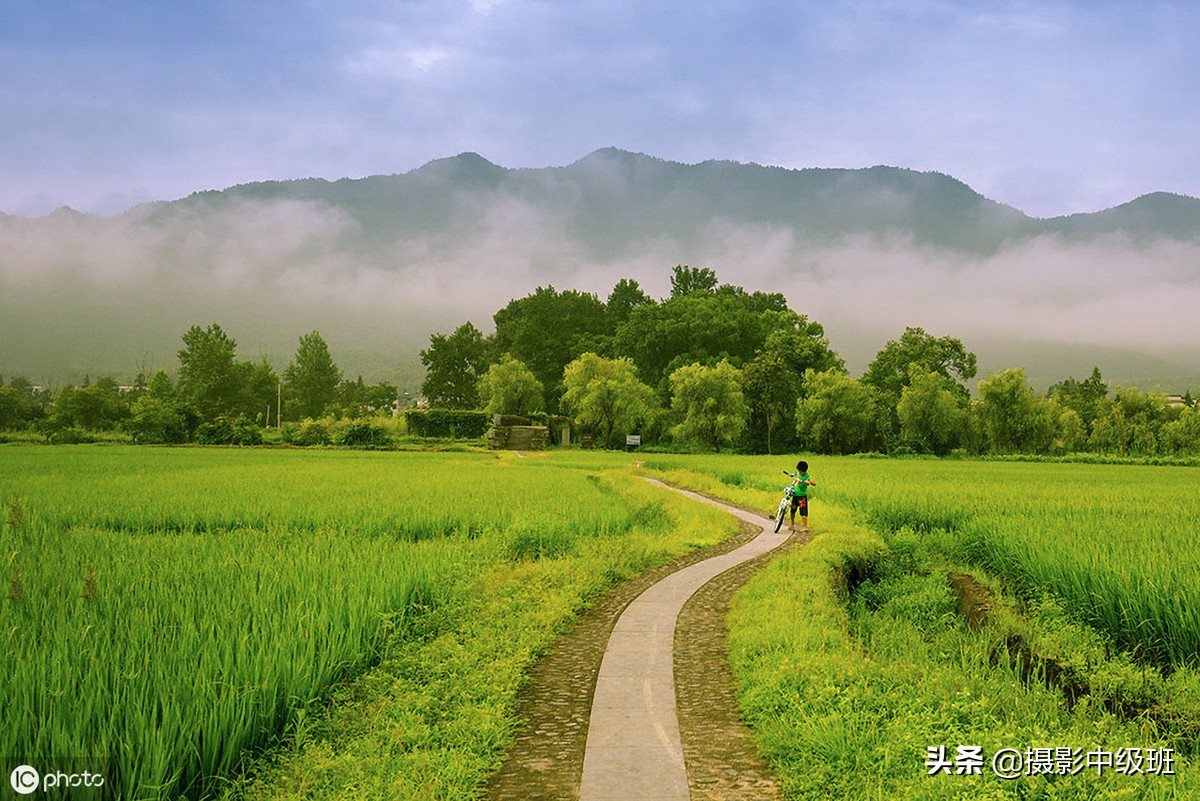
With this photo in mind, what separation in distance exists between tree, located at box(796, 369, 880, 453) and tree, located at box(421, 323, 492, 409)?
54723 millimetres

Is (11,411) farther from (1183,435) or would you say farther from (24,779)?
(1183,435)

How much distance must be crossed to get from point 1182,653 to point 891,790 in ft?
18.5

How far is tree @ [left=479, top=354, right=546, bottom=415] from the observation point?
67812 mm

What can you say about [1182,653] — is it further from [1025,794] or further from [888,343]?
[888,343]

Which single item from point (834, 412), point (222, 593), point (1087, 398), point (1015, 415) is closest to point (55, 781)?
point (222, 593)

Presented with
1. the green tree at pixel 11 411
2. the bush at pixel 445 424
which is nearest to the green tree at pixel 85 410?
the green tree at pixel 11 411

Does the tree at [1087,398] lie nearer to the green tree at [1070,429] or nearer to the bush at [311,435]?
the green tree at [1070,429]

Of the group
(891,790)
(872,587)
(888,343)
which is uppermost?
(888,343)

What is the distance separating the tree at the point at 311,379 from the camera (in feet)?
Answer: 343

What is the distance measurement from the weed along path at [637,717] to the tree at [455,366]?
94.1m

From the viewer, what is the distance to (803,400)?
5628cm

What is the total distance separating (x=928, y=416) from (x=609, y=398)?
2414 centimetres

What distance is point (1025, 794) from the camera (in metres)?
4.52

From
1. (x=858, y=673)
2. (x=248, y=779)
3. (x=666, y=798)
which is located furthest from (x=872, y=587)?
(x=248, y=779)
